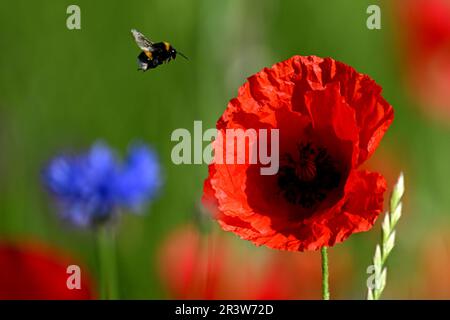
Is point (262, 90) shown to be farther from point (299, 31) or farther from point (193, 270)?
point (299, 31)

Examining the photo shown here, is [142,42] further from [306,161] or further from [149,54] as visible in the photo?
[306,161]

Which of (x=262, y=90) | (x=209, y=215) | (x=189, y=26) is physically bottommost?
(x=209, y=215)

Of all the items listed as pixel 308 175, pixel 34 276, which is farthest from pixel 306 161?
pixel 34 276

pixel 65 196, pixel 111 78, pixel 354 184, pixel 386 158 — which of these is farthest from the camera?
pixel 111 78

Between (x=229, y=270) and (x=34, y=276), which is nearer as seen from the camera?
(x=34, y=276)

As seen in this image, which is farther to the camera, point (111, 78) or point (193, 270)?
point (111, 78)

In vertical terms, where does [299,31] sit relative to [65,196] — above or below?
above
